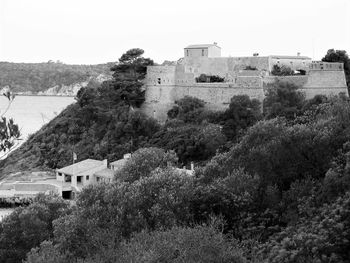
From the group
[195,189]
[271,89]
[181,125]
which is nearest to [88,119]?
[181,125]

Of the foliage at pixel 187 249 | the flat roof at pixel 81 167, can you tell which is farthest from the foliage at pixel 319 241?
the flat roof at pixel 81 167

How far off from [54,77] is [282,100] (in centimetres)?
4681

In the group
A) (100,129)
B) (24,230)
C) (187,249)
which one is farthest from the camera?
(100,129)

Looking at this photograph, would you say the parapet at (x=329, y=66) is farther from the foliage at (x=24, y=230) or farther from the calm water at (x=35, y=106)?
the calm water at (x=35, y=106)

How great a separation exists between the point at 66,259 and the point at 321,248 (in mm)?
5832

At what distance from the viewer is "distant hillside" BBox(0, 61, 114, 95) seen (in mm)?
68188

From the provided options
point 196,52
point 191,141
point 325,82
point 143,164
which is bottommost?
point 191,141

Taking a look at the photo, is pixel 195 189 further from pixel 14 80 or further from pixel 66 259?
pixel 14 80

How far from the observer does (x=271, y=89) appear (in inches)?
1379

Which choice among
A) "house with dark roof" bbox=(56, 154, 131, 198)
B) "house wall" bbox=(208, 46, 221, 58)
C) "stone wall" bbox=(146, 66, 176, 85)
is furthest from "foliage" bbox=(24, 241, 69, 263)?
"house wall" bbox=(208, 46, 221, 58)

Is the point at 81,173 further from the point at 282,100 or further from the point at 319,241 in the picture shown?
the point at 319,241

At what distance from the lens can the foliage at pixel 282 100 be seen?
107 feet

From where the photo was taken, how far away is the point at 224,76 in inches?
1572

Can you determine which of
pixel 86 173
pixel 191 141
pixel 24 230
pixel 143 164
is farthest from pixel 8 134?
pixel 191 141
